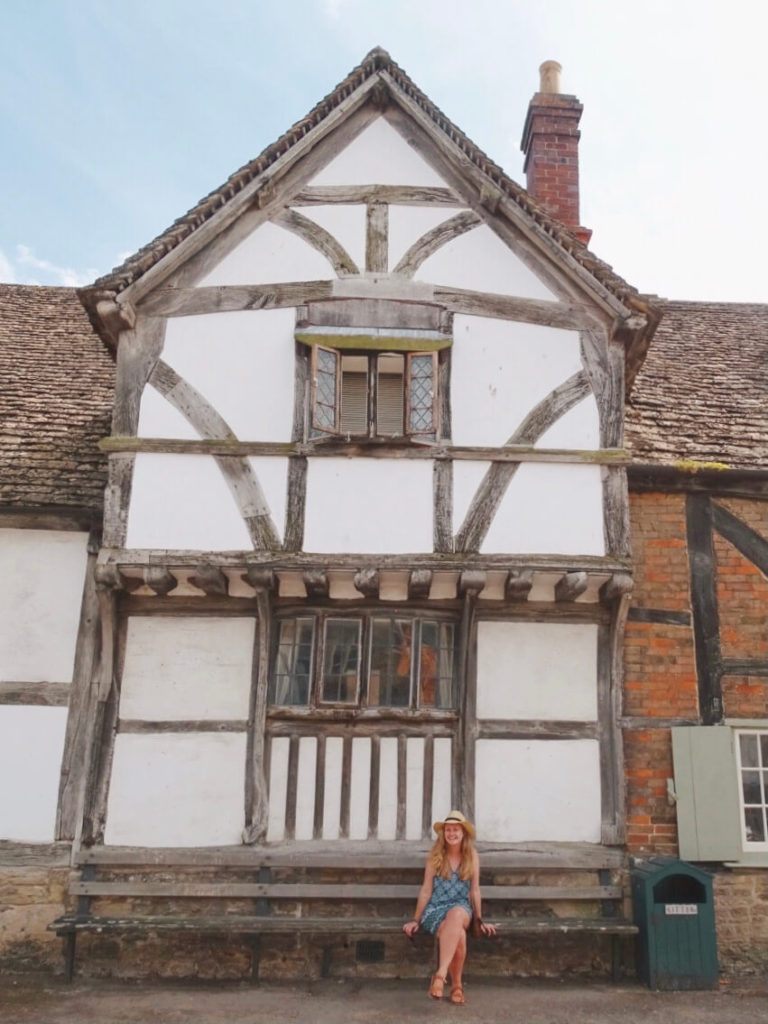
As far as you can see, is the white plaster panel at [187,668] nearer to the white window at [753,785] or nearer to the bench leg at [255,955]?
the bench leg at [255,955]

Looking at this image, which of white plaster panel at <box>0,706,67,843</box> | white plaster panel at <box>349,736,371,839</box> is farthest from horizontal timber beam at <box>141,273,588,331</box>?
white plaster panel at <box>349,736,371,839</box>

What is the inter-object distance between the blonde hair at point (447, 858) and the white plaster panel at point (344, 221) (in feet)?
17.8

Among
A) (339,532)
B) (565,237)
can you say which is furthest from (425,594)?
(565,237)

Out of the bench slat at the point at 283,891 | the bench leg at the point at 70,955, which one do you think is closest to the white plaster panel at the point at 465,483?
the bench slat at the point at 283,891

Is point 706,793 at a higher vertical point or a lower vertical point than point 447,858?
higher

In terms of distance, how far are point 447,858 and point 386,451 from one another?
349 centimetres

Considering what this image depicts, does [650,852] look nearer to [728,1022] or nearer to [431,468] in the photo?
[728,1022]

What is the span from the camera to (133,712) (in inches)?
309

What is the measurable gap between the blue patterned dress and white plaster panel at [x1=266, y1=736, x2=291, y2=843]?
148cm

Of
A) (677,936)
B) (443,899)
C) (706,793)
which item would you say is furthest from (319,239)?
(677,936)

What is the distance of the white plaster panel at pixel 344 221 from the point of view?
8609 millimetres

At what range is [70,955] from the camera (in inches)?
290

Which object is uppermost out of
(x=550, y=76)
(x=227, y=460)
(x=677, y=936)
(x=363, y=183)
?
(x=550, y=76)

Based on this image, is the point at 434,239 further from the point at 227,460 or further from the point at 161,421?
the point at 161,421
